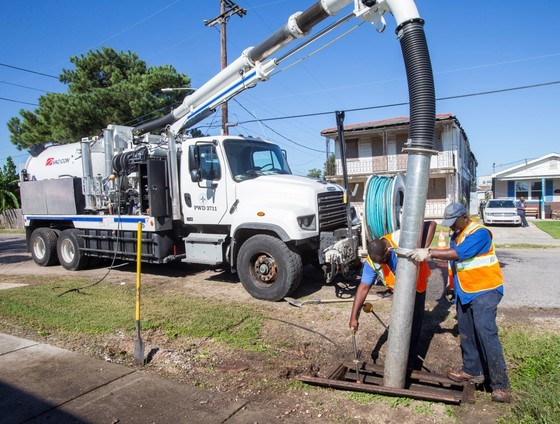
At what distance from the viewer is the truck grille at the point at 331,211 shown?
6.89 metres

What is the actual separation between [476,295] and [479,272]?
208 millimetres

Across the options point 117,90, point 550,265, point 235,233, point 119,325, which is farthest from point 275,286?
point 117,90

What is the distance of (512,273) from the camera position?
8602mm

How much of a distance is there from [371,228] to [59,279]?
6.52 meters

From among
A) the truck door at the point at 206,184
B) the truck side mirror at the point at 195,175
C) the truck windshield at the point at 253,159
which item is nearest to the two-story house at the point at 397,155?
the truck windshield at the point at 253,159

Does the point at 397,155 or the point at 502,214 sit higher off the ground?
the point at 397,155

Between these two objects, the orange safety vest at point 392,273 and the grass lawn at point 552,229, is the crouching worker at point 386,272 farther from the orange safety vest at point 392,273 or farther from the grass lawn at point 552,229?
the grass lawn at point 552,229

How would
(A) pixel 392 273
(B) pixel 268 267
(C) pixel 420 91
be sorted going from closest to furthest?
(C) pixel 420 91
(A) pixel 392 273
(B) pixel 268 267

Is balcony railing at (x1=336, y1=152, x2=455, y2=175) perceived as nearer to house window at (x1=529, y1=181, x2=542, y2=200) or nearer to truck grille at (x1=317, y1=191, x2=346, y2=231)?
house window at (x1=529, y1=181, x2=542, y2=200)

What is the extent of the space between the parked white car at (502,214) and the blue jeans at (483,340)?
2022 centimetres

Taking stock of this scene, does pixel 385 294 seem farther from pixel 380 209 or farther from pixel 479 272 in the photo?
pixel 479 272

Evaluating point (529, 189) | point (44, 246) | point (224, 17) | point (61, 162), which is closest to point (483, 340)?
point (61, 162)

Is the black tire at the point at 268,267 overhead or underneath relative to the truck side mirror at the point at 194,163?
underneath

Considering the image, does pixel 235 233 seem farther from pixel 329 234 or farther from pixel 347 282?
pixel 347 282
